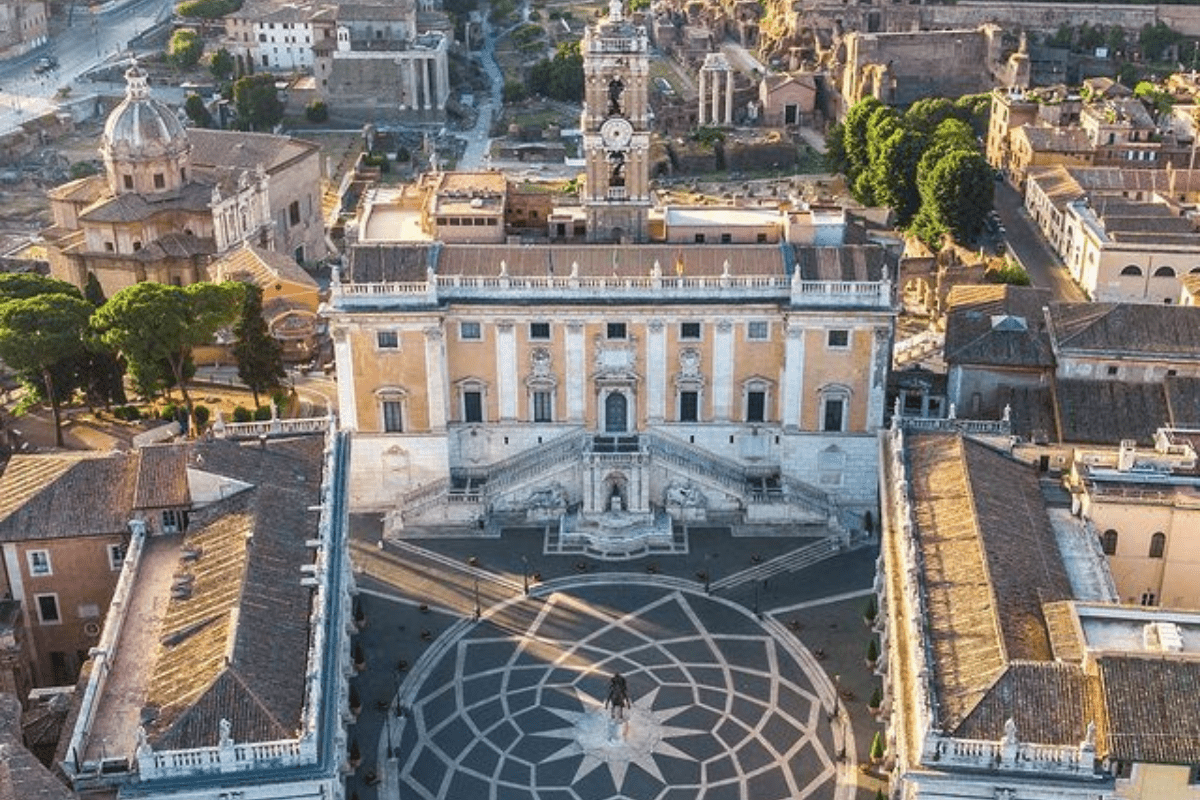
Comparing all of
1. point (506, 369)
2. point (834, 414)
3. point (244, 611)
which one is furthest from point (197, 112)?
point (244, 611)

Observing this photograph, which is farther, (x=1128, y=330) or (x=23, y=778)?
(x=1128, y=330)

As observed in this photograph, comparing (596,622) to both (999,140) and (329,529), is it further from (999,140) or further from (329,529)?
(999,140)

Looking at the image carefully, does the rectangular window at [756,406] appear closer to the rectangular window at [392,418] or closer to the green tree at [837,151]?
the rectangular window at [392,418]

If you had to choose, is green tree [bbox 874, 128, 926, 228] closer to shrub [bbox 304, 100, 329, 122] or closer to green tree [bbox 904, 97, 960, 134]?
green tree [bbox 904, 97, 960, 134]

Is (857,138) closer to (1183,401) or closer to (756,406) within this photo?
(756,406)

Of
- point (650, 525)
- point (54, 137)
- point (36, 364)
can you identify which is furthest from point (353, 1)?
point (650, 525)

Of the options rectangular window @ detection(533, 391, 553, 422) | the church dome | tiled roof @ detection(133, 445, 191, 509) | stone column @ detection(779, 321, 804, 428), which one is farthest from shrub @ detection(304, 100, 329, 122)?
tiled roof @ detection(133, 445, 191, 509)
